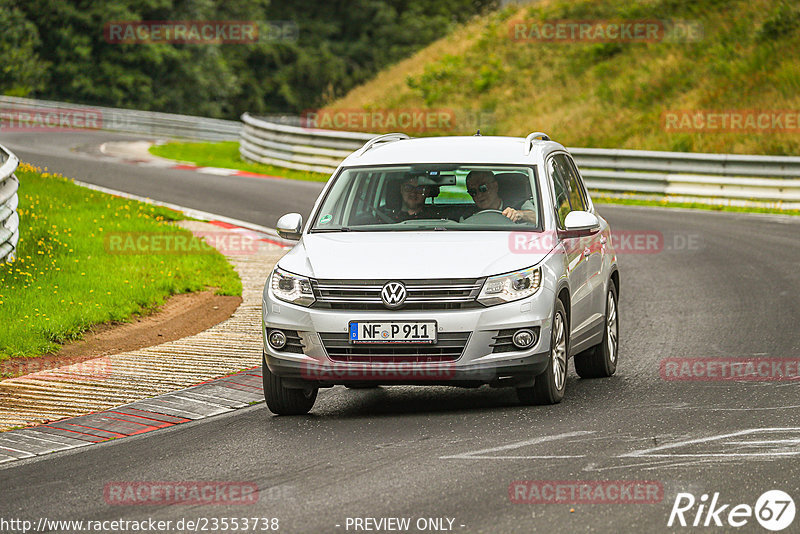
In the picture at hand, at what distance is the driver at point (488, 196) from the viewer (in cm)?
938

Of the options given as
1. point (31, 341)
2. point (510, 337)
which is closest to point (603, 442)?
point (510, 337)

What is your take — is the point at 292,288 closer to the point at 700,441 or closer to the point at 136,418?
the point at 136,418

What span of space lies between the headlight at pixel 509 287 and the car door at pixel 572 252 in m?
0.63

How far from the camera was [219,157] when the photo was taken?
36312mm

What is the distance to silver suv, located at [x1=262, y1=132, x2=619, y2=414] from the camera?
8.28 metres

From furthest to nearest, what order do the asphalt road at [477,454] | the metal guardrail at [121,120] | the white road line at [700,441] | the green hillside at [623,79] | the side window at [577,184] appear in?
the metal guardrail at [121,120], the green hillside at [623,79], the side window at [577,184], the white road line at [700,441], the asphalt road at [477,454]

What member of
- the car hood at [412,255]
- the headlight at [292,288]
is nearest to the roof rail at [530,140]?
the car hood at [412,255]

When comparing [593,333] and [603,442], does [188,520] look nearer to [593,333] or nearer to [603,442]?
[603,442]

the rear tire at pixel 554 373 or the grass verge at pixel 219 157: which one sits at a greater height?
the rear tire at pixel 554 373

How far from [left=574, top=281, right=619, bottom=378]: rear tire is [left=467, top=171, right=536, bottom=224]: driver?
1363 mm

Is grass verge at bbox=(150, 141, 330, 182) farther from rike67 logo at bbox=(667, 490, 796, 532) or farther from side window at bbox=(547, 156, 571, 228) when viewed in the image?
rike67 logo at bbox=(667, 490, 796, 532)

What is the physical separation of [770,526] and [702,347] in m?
5.41

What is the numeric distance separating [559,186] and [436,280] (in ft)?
6.77

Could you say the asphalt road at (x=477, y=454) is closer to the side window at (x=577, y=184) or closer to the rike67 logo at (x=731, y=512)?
the rike67 logo at (x=731, y=512)
